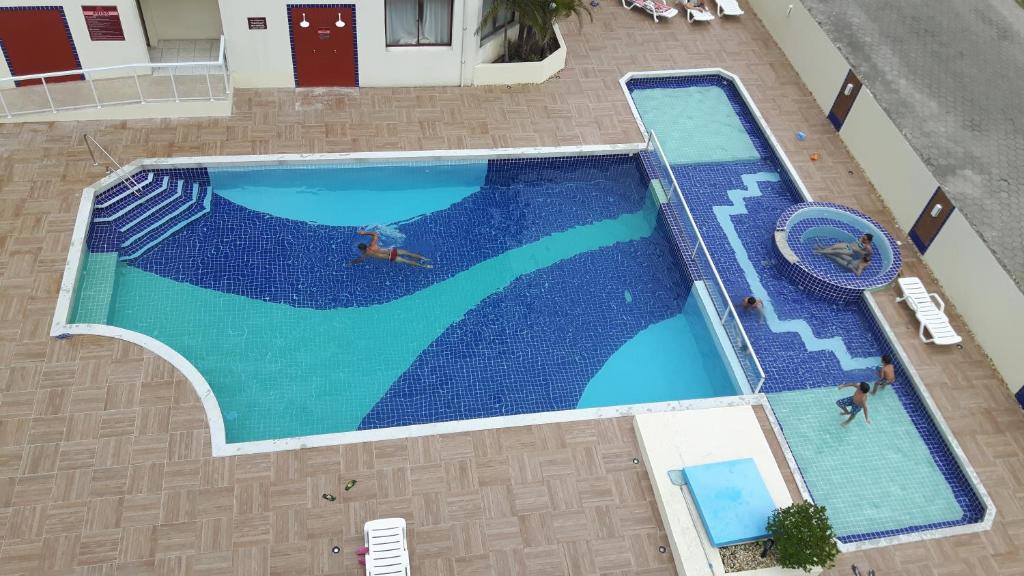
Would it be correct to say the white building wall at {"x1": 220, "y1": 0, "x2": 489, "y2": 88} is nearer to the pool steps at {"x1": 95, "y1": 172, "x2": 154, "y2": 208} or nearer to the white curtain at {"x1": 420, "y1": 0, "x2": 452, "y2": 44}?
the white curtain at {"x1": 420, "y1": 0, "x2": 452, "y2": 44}

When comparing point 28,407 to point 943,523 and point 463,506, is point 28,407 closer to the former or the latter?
point 463,506

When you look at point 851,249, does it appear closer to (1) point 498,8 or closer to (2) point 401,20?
(1) point 498,8

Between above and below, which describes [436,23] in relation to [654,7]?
above

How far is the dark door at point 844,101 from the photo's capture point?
57.2ft

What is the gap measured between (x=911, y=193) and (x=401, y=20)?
11.7 meters

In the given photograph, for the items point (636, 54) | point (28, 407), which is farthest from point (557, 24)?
point (28, 407)

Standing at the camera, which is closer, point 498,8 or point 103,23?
point 103,23

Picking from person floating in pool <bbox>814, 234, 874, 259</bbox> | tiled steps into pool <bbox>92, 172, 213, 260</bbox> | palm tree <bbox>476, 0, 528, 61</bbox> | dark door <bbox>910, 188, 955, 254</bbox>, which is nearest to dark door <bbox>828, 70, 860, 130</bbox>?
dark door <bbox>910, 188, 955, 254</bbox>

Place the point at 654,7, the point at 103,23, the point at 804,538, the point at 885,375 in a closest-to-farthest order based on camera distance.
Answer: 1. the point at 804,538
2. the point at 885,375
3. the point at 103,23
4. the point at 654,7

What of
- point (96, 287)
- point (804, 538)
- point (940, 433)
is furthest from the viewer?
point (96, 287)

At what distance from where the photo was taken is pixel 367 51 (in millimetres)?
17172

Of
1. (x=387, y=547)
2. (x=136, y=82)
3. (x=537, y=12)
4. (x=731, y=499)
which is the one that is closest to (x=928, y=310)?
(x=731, y=499)

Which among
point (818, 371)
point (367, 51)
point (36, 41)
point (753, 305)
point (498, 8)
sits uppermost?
point (498, 8)

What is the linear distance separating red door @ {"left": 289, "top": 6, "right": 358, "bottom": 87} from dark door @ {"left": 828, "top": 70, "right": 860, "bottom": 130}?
1146cm
